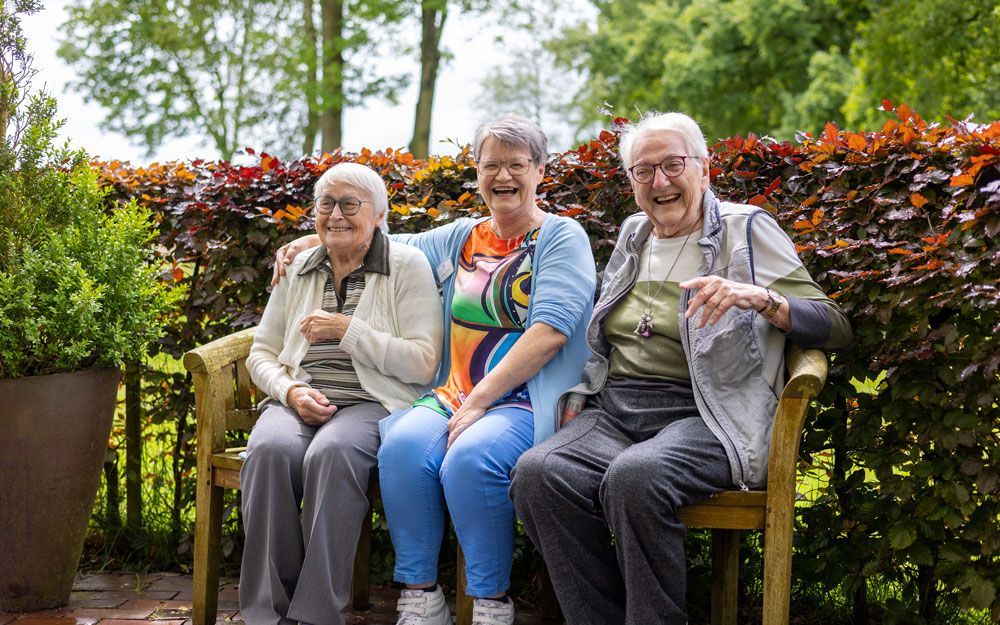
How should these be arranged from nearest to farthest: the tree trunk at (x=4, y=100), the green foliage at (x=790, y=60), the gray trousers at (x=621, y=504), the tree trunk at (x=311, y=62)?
the gray trousers at (x=621, y=504), the tree trunk at (x=4, y=100), the tree trunk at (x=311, y=62), the green foliage at (x=790, y=60)

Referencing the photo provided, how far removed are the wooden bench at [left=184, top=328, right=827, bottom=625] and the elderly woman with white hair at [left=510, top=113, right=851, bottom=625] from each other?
0.08 meters

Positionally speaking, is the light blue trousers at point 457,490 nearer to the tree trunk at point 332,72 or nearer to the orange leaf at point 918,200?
the orange leaf at point 918,200

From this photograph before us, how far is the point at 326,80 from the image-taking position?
49.0 ft

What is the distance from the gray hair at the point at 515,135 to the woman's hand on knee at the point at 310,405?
3.21 ft

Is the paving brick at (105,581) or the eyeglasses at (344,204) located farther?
the paving brick at (105,581)

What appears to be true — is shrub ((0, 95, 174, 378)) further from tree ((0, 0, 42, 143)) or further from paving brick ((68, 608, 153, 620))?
paving brick ((68, 608, 153, 620))

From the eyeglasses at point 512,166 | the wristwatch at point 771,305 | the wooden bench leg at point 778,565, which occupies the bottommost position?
the wooden bench leg at point 778,565

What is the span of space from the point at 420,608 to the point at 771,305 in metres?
1.39

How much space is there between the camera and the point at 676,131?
3037 mm

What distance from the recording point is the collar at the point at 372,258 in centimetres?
341

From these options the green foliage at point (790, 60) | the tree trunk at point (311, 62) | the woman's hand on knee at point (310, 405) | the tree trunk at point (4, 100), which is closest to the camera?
the woman's hand on knee at point (310, 405)

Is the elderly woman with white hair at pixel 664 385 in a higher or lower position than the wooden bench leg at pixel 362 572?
higher

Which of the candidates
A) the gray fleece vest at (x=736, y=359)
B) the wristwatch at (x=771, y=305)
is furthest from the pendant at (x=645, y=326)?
the wristwatch at (x=771, y=305)

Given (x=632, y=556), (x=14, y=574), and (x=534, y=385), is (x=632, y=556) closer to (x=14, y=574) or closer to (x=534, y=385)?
(x=534, y=385)
